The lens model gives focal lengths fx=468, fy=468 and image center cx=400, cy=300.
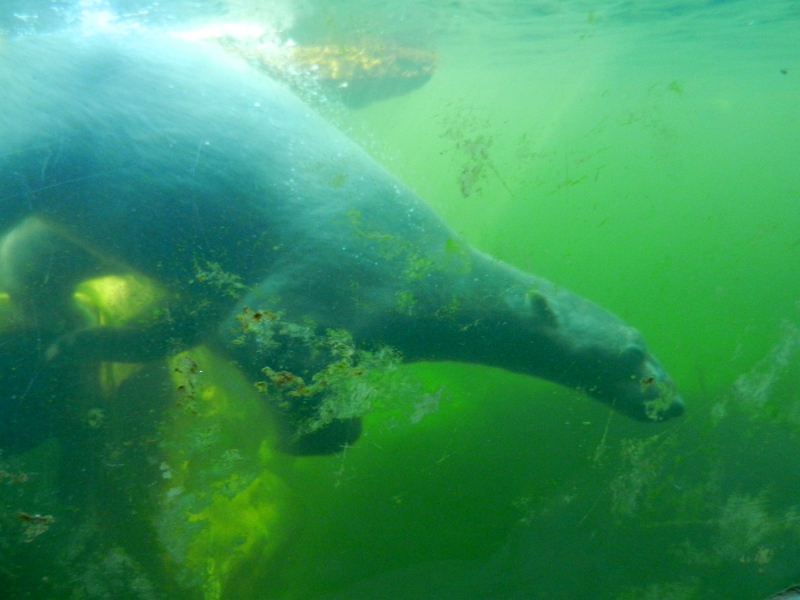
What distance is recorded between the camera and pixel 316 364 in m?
2.06

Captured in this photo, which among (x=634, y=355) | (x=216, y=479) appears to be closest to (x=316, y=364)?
(x=216, y=479)

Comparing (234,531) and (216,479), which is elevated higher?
(216,479)

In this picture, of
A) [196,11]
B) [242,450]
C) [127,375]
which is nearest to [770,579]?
[242,450]

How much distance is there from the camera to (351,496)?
6.97 ft

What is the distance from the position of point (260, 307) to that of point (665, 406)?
2.28 meters

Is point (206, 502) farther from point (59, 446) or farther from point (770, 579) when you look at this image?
point (770, 579)

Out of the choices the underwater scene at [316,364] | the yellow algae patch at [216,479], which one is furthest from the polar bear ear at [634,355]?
the yellow algae patch at [216,479]

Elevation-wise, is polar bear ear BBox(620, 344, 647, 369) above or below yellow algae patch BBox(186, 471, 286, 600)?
above

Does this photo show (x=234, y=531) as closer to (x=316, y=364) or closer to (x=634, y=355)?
(x=316, y=364)

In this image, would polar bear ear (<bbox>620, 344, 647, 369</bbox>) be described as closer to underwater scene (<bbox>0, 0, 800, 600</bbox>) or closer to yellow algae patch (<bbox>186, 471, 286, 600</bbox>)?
underwater scene (<bbox>0, 0, 800, 600</bbox>)

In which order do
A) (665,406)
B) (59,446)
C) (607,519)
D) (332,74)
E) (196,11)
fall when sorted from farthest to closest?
1. (332,74)
2. (196,11)
3. (665,406)
4. (607,519)
5. (59,446)

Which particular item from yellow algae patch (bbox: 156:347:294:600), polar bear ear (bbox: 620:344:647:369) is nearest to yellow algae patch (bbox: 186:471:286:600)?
yellow algae patch (bbox: 156:347:294:600)

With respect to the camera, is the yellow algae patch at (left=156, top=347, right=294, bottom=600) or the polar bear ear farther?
the polar bear ear

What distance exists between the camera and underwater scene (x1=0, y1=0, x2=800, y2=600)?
189 centimetres
